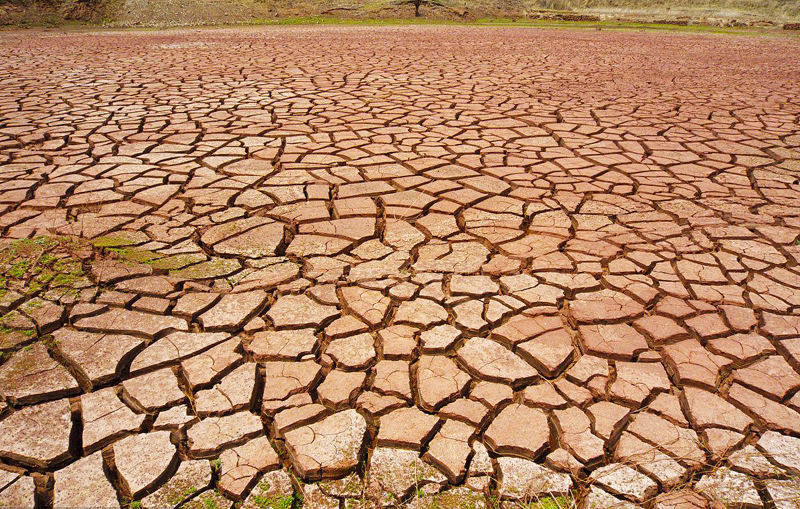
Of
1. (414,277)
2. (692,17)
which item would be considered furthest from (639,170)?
(692,17)

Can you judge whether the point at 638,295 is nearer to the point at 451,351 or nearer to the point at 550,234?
the point at 550,234

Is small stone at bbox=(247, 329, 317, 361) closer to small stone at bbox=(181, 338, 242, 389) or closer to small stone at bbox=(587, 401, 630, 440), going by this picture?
small stone at bbox=(181, 338, 242, 389)

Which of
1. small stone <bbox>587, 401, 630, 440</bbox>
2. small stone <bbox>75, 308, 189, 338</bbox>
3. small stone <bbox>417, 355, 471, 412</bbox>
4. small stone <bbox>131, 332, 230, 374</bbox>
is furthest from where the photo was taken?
small stone <bbox>75, 308, 189, 338</bbox>

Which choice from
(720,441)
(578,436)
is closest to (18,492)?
(578,436)

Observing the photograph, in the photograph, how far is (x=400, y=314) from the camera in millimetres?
1914

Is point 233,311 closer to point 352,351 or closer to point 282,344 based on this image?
point 282,344

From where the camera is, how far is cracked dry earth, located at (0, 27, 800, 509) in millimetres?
1314

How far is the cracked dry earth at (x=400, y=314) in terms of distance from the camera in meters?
1.31

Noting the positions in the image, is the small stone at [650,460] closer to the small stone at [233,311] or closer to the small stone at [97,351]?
the small stone at [233,311]

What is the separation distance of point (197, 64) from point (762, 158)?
22.7 ft

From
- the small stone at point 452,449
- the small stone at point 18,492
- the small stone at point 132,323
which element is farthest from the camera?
the small stone at point 132,323

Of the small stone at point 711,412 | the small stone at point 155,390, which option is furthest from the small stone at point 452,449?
the small stone at point 155,390

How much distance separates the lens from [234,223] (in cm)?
257

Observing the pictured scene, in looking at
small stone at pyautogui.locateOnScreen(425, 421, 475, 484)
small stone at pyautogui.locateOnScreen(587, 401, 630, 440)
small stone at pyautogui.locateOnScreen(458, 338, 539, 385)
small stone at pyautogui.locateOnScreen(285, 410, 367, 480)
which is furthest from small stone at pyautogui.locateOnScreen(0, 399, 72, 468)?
small stone at pyautogui.locateOnScreen(587, 401, 630, 440)
